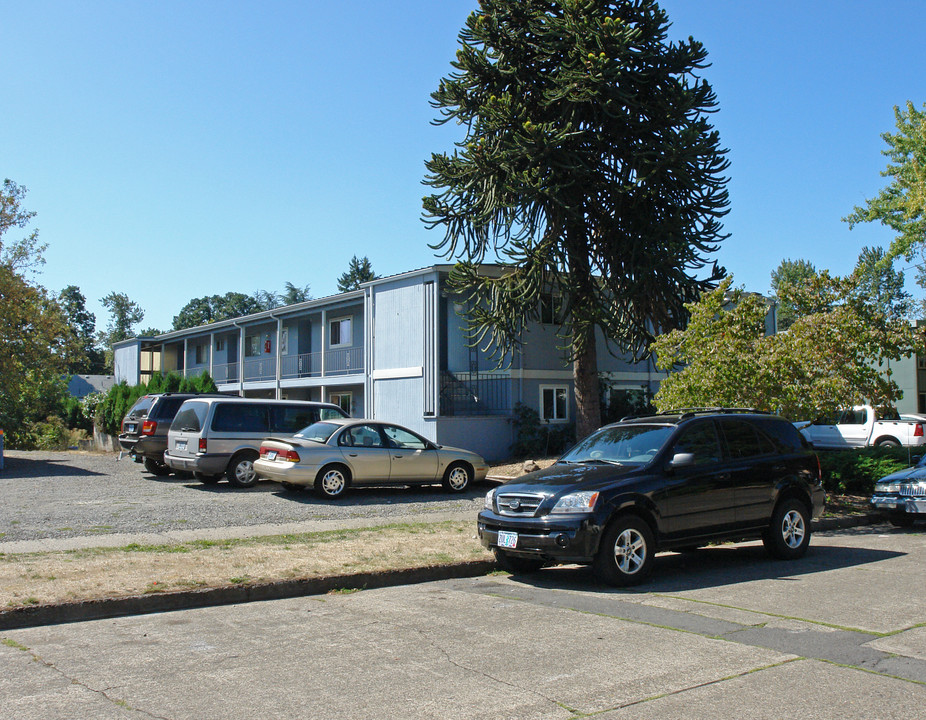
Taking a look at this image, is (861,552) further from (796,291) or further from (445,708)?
(445,708)

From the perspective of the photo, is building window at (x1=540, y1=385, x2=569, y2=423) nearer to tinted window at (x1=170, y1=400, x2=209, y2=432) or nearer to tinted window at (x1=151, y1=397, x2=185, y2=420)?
tinted window at (x1=151, y1=397, x2=185, y2=420)

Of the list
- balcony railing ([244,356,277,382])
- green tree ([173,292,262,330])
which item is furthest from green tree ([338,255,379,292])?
balcony railing ([244,356,277,382])

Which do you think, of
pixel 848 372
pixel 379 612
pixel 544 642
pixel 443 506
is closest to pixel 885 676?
pixel 544 642

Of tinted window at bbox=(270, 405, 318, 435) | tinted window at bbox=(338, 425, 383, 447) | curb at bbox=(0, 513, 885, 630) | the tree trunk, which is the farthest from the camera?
the tree trunk

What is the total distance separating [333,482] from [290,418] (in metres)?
3.16

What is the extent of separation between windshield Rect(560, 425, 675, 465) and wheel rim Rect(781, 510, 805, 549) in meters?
1.99

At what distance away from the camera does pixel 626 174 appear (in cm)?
1991

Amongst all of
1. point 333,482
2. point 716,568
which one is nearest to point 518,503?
point 716,568

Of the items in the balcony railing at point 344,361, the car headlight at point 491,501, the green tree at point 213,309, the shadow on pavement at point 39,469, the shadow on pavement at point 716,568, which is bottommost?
the shadow on pavement at point 716,568

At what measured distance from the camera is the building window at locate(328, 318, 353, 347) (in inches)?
1194

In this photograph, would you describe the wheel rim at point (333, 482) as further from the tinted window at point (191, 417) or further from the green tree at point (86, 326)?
the green tree at point (86, 326)

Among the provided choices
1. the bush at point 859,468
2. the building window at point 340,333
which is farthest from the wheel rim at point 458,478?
the building window at point 340,333

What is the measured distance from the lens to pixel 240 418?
17109 mm

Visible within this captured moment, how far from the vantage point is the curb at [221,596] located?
7043 millimetres
